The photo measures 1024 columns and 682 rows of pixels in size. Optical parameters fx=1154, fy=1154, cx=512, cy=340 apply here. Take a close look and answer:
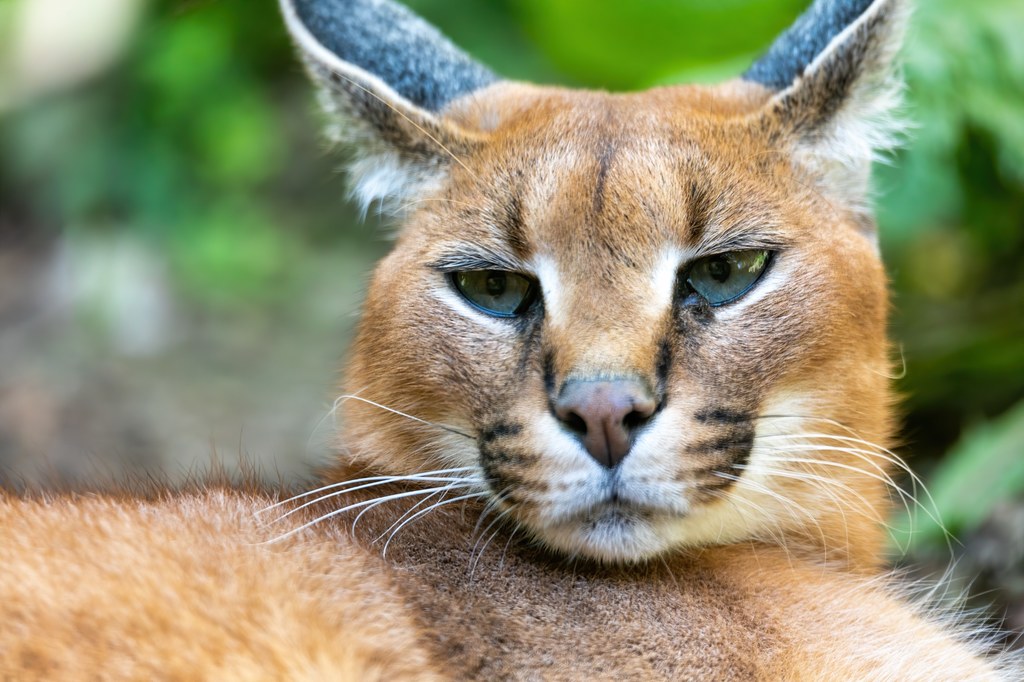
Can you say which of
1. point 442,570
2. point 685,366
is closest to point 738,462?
point 685,366

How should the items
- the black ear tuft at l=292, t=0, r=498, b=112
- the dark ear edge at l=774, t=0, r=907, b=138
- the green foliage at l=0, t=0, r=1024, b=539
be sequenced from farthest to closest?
the green foliage at l=0, t=0, r=1024, b=539
the black ear tuft at l=292, t=0, r=498, b=112
the dark ear edge at l=774, t=0, r=907, b=138

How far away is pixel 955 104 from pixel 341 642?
14.5 feet

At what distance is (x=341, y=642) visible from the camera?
301cm

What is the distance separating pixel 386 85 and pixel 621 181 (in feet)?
3.48

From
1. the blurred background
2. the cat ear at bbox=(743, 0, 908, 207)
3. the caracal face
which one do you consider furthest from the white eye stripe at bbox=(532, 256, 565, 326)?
the blurred background

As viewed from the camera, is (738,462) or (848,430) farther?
(848,430)

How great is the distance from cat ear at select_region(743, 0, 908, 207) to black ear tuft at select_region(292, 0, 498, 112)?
1.21 meters

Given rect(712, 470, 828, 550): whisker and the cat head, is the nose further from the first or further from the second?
rect(712, 470, 828, 550): whisker

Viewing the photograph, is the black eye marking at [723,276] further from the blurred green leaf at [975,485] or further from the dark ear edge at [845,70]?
the blurred green leaf at [975,485]

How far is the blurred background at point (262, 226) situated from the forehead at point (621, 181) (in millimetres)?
2120

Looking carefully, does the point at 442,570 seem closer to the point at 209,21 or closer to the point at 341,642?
the point at 341,642

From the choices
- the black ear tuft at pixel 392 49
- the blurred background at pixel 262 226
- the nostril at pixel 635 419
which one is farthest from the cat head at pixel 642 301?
the blurred background at pixel 262 226

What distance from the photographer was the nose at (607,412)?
3.01 meters

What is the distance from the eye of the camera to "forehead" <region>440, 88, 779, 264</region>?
3.40m
